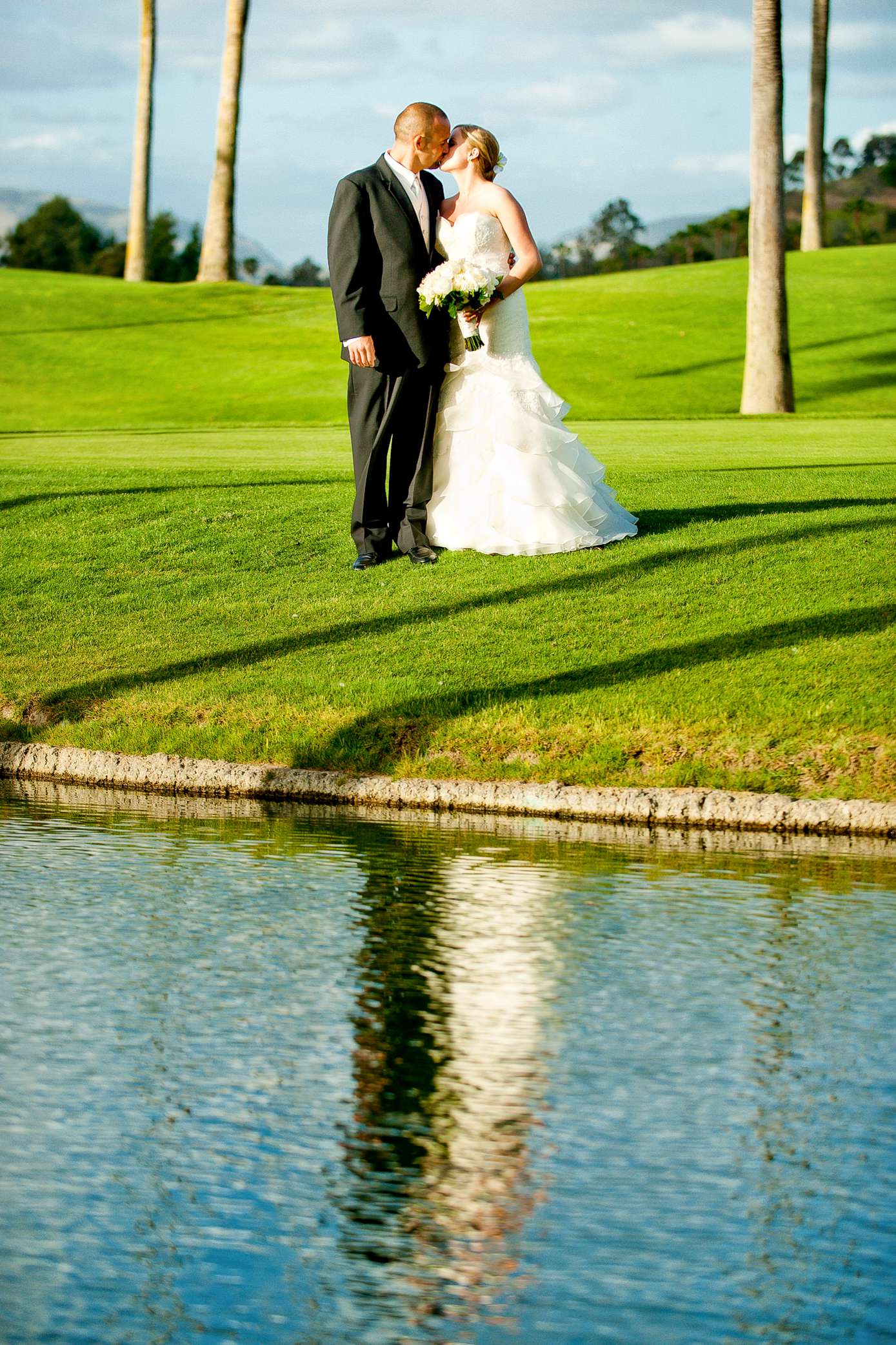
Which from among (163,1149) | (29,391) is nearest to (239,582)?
(163,1149)

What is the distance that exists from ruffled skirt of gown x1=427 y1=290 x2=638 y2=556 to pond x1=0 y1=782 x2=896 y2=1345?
5082mm

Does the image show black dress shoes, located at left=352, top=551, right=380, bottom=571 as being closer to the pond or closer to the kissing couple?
the kissing couple

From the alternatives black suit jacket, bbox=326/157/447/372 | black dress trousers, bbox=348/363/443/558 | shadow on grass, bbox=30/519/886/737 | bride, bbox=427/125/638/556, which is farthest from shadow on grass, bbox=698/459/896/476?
black suit jacket, bbox=326/157/447/372

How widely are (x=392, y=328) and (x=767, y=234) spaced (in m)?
14.0

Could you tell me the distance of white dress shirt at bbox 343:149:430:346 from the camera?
10.4m

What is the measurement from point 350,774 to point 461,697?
0.84m

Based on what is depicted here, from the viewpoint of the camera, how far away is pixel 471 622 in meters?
9.78

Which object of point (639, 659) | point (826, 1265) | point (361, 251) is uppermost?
point (361, 251)

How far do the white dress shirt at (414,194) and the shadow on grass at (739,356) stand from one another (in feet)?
67.7

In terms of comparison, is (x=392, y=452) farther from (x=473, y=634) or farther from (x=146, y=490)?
(x=146, y=490)

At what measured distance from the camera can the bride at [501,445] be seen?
1073cm

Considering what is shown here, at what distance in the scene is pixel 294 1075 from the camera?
393 cm

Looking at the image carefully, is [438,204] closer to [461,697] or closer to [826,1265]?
[461,697]

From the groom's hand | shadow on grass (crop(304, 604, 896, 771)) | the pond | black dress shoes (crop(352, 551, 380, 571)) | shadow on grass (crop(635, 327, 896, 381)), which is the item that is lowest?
the pond
